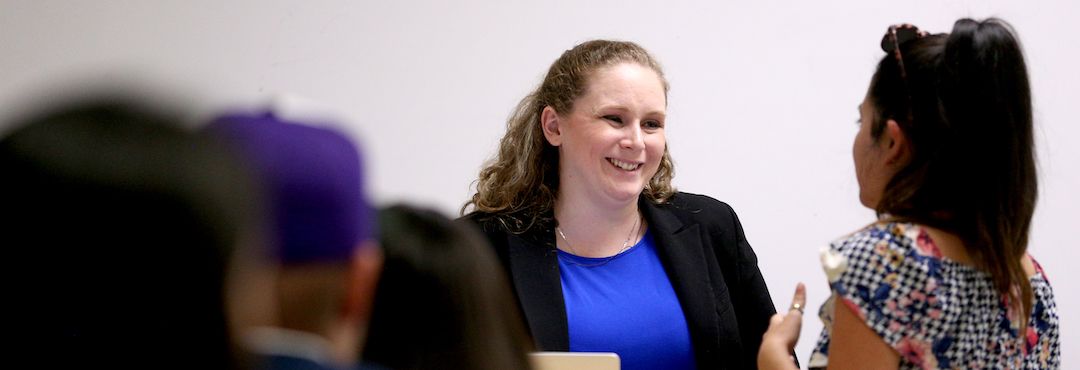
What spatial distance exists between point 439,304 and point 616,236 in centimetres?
120

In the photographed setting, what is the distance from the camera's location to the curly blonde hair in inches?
70.0

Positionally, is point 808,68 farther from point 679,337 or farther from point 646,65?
point 679,337

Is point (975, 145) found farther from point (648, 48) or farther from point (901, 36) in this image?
point (648, 48)

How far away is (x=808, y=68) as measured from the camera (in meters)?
2.33

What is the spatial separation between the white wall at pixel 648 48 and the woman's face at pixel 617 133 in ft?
2.12

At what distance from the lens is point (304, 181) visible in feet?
1.50

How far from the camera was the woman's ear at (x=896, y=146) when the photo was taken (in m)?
0.95

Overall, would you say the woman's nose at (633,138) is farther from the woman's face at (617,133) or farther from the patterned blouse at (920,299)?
the patterned blouse at (920,299)

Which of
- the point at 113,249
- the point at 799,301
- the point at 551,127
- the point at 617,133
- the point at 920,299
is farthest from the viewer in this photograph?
the point at 551,127

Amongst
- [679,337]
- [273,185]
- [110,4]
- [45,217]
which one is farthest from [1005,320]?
[110,4]

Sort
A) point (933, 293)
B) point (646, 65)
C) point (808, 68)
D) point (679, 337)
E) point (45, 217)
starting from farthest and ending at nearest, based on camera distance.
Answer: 1. point (808, 68)
2. point (646, 65)
3. point (679, 337)
4. point (933, 293)
5. point (45, 217)

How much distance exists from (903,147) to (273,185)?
0.78m

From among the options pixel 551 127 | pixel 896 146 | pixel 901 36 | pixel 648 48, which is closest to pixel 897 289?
pixel 896 146

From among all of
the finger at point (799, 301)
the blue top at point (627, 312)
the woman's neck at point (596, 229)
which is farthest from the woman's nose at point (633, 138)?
the finger at point (799, 301)
